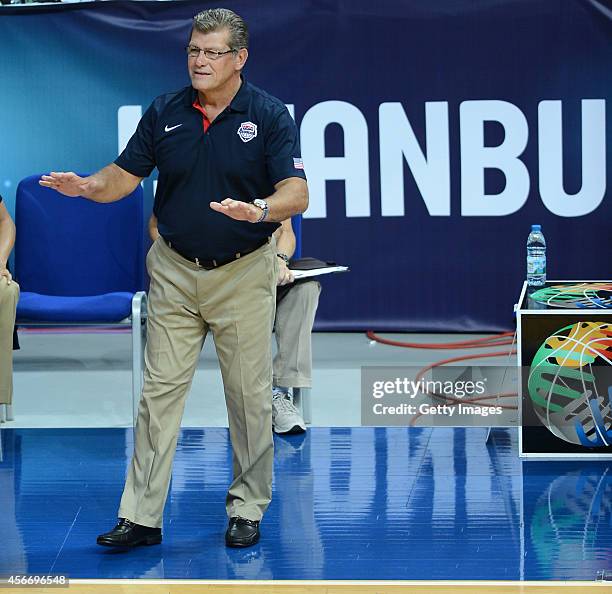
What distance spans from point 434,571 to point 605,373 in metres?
1.52

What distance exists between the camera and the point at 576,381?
5.14m

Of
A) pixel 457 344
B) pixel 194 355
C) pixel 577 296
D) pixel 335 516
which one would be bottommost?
pixel 335 516

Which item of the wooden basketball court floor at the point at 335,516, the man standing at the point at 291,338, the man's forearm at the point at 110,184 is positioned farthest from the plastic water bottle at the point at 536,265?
the man's forearm at the point at 110,184

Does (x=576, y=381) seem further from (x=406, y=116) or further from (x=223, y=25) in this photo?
(x=406, y=116)

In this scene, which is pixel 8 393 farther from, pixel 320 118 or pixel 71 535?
pixel 320 118

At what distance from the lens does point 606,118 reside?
26.2 feet

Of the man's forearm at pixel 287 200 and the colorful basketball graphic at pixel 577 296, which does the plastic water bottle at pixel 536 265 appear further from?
the man's forearm at pixel 287 200

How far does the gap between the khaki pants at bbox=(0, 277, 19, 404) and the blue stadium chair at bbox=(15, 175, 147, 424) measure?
0.61 m

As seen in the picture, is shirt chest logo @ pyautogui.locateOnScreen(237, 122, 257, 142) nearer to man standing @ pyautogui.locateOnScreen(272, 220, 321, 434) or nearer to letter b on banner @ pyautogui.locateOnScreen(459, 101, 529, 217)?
man standing @ pyautogui.locateOnScreen(272, 220, 321, 434)

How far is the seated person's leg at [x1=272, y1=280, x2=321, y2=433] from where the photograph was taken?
5875 millimetres

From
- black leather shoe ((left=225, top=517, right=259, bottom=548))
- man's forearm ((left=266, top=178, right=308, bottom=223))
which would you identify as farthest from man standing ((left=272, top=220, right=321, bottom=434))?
man's forearm ((left=266, top=178, right=308, bottom=223))

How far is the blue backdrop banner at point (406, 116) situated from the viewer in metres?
8.01
